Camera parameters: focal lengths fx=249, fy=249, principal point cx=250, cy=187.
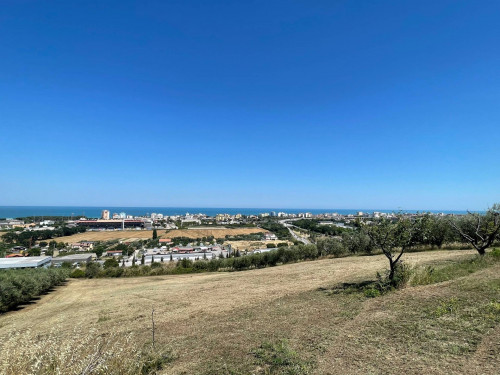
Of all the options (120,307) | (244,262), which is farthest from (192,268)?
(120,307)

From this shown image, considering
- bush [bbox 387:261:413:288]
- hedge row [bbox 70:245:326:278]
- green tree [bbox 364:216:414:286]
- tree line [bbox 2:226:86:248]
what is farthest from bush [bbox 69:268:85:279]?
tree line [bbox 2:226:86:248]

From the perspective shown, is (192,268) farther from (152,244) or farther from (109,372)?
(152,244)

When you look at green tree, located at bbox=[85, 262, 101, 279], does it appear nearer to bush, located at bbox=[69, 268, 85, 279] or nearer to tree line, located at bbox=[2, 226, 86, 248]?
bush, located at bbox=[69, 268, 85, 279]

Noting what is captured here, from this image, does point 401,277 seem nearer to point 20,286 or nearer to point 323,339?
point 323,339

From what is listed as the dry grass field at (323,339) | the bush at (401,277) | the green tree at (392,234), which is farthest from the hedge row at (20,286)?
the bush at (401,277)

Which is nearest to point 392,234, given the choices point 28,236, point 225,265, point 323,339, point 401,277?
point 401,277

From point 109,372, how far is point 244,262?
110ft

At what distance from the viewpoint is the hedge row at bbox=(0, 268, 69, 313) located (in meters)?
20.4

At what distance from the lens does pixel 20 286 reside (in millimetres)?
22172

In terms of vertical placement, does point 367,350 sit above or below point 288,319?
A: above

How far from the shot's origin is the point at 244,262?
122 feet

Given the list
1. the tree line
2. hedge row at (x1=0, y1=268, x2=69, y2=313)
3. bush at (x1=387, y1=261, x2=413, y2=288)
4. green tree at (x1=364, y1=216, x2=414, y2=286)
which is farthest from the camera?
the tree line

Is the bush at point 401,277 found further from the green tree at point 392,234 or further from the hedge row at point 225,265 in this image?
the hedge row at point 225,265

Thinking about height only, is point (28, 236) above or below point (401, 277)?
below
